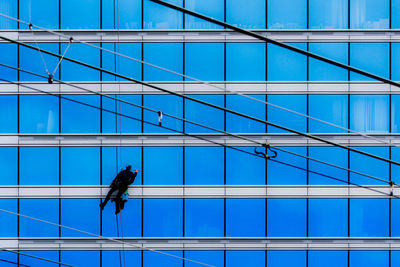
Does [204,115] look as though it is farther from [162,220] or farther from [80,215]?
[80,215]

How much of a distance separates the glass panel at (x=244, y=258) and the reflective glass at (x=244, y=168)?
2371 millimetres

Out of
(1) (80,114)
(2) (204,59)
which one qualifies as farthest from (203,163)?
(1) (80,114)

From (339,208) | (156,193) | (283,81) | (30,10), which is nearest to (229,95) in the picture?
(283,81)

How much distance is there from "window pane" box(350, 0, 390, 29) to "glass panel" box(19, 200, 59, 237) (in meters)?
11.7

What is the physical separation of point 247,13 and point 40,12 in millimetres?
6947

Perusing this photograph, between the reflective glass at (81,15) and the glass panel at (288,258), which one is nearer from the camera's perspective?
the reflective glass at (81,15)

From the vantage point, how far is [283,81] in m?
11.3

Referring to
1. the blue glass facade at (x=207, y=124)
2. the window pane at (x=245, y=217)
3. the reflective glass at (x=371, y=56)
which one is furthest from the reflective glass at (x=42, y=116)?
the reflective glass at (x=371, y=56)

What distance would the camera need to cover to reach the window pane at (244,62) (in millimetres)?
11312

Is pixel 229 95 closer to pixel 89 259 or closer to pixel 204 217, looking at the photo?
pixel 204 217

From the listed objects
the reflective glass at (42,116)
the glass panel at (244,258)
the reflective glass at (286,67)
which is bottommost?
the glass panel at (244,258)

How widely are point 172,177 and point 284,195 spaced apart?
150 inches

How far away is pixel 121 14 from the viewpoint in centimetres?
1134

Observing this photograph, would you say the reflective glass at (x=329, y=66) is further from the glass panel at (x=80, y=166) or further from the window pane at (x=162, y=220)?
the glass panel at (x=80, y=166)
